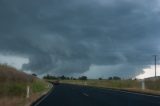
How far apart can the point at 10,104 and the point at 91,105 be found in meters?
5.08

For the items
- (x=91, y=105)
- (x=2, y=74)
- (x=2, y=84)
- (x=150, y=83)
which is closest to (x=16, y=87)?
(x=2, y=84)

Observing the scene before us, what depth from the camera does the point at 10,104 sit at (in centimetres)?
2470

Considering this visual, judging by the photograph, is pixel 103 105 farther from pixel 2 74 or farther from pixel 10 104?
pixel 2 74

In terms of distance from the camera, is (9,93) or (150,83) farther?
(150,83)

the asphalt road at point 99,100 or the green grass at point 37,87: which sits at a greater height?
the green grass at point 37,87

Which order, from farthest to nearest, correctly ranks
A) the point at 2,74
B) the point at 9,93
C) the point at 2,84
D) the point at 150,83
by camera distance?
the point at 150,83 → the point at 2,74 → the point at 2,84 → the point at 9,93

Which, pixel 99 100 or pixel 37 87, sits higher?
pixel 37 87

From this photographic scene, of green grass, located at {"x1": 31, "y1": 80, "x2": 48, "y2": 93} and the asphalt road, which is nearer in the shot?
the asphalt road

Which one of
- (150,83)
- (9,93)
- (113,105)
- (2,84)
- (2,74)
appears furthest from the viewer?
(150,83)

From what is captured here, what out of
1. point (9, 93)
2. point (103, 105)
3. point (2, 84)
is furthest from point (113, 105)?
point (2, 84)

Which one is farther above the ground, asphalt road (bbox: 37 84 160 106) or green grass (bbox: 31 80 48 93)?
green grass (bbox: 31 80 48 93)

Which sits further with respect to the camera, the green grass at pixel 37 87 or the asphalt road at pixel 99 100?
the green grass at pixel 37 87

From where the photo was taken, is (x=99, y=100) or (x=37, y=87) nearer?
(x=99, y=100)

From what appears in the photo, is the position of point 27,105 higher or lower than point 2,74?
lower
